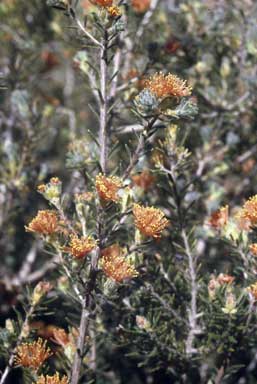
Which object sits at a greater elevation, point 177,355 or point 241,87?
point 241,87

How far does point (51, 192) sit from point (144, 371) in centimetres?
96

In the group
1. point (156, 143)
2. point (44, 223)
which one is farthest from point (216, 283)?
point (156, 143)

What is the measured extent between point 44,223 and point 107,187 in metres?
0.18

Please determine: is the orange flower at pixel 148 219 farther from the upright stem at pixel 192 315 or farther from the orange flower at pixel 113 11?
the orange flower at pixel 113 11

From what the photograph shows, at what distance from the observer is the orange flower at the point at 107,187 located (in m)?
1.10

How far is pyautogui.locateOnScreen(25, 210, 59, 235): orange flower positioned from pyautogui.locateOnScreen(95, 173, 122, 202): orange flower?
0.14 meters

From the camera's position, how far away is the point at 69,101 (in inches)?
116

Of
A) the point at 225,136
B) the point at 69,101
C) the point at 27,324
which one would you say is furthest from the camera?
the point at 69,101

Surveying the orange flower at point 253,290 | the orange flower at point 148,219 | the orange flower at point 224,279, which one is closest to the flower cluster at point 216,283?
the orange flower at point 224,279

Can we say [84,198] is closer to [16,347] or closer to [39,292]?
[39,292]

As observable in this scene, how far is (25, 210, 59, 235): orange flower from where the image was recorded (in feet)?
3.85

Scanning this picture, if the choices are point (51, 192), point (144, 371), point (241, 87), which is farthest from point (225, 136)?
point (51, 192)

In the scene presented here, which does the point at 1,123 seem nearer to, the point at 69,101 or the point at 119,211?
the point at 69,101

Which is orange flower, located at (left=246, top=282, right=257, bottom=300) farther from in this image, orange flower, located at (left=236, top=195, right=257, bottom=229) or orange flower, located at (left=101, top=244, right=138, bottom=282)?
orange flower, located at (left=101, top=244, right=138, bottom=282)
